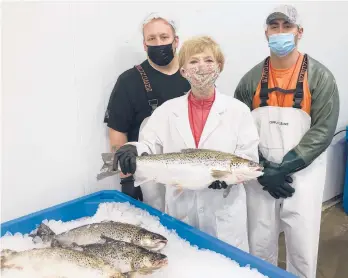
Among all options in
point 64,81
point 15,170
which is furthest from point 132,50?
point 15,170

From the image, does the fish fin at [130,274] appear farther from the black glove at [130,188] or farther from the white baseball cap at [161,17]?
the white baseball cap at [161,17]

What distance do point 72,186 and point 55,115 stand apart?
382 millimetres

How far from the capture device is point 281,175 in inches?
67.1

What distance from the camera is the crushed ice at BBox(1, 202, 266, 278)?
125 centimetres

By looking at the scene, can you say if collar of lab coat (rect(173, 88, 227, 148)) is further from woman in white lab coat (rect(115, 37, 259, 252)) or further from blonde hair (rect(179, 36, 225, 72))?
blonde hair (rect(179, 36, 225, 72))

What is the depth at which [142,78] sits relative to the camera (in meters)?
1.81

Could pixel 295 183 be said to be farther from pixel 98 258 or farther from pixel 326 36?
pixel 326 36

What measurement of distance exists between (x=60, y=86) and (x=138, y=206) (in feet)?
2.23

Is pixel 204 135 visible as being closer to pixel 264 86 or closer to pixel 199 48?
pixel 199 48

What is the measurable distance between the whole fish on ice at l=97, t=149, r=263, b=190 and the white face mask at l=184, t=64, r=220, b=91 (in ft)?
0.89

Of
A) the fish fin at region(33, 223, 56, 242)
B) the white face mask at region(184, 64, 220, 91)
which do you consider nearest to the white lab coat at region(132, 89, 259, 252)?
the white face mask at region(184, 64, 220, 91)

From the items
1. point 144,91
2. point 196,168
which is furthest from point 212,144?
point 144,91

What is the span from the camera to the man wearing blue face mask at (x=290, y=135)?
170 centimetres

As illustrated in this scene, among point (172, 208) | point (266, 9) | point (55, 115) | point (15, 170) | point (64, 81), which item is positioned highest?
point (266, 9)
